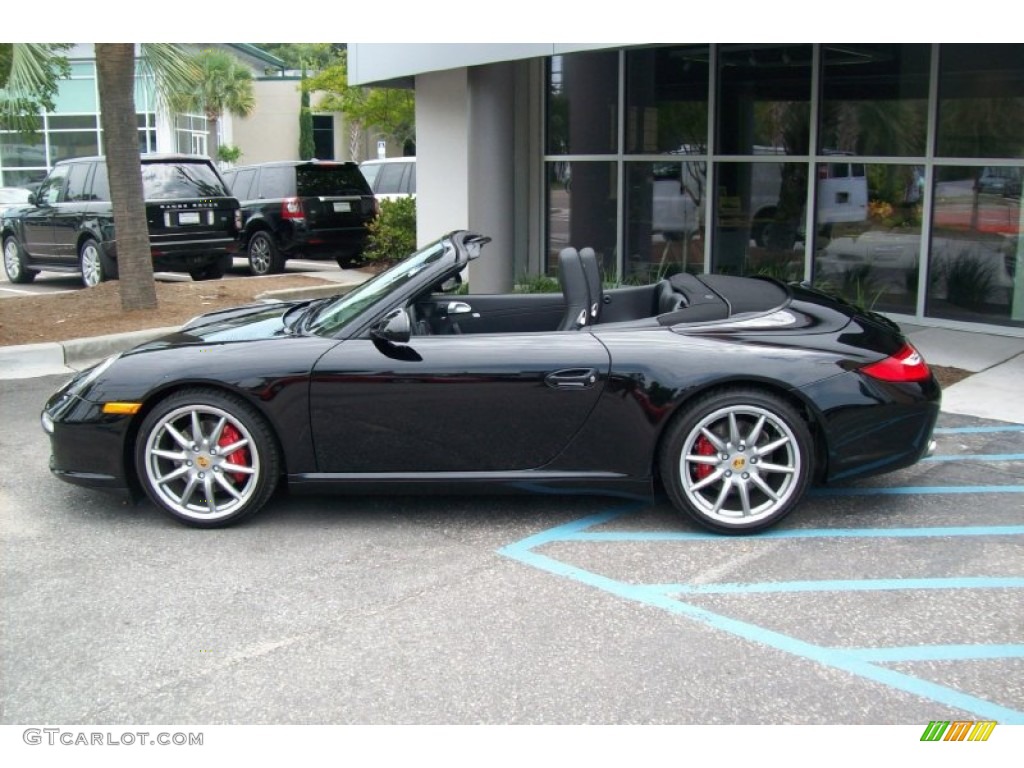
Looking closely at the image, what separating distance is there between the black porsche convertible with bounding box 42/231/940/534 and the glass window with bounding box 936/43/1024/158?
18.5ft

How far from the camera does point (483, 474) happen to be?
16.3ft

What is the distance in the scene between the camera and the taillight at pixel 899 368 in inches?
194

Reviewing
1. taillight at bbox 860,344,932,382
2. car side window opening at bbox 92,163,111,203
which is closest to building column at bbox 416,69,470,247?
car side window opening at bbox 92,163,111,203

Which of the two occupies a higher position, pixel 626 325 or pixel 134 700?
pixel 626 325

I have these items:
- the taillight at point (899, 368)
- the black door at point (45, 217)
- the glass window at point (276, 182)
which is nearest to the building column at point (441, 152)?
the glass window at point (276, 182)

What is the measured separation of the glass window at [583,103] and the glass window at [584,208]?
22cm

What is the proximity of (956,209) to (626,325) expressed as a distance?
20.7 ft

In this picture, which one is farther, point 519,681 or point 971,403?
point 971,403

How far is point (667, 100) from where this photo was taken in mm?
12039

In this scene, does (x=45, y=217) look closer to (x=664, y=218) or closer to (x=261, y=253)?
(x=261, y=253)

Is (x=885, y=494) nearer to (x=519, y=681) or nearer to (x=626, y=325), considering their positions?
(x=626, y=325)

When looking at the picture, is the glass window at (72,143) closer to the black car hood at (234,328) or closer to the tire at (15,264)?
the tire at (15,264)

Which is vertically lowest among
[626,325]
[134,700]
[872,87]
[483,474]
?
[134,700]

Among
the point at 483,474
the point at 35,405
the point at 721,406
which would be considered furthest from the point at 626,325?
the point at 35,405
